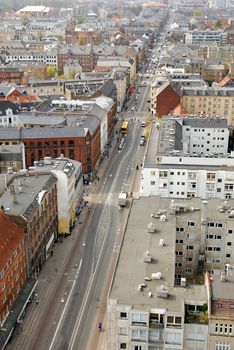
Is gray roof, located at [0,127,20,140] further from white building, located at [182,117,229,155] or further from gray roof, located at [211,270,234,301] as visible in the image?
gray roof, located at [211,270,234,301]

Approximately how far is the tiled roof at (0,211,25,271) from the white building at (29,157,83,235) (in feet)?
63.6

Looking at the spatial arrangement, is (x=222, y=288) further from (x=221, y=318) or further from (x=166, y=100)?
(x=166, y=100)

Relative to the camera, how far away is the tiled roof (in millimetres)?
70244

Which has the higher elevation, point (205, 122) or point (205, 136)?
point (205, 122)

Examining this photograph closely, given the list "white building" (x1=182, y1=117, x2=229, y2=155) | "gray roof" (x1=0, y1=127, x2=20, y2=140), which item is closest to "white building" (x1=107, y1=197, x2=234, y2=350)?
"white building" (x1=182, y1=117, x2=229, y2=155)

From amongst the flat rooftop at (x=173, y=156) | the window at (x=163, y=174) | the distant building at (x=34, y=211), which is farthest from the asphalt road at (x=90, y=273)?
the flat rooftop at (x=173, y=156)

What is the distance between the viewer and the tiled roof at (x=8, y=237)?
7024 centimetres

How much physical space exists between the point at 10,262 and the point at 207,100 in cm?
11018

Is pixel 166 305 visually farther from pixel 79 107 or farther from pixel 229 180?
pixel 79 107

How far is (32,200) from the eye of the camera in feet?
273

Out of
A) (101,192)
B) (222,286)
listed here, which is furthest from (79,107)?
(222,286)

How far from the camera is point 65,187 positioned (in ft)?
→ 314

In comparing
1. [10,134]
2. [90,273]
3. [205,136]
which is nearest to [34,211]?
[90,273]

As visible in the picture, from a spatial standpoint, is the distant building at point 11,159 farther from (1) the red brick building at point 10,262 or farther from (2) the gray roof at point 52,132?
(1) the red brick building at point 10,262
